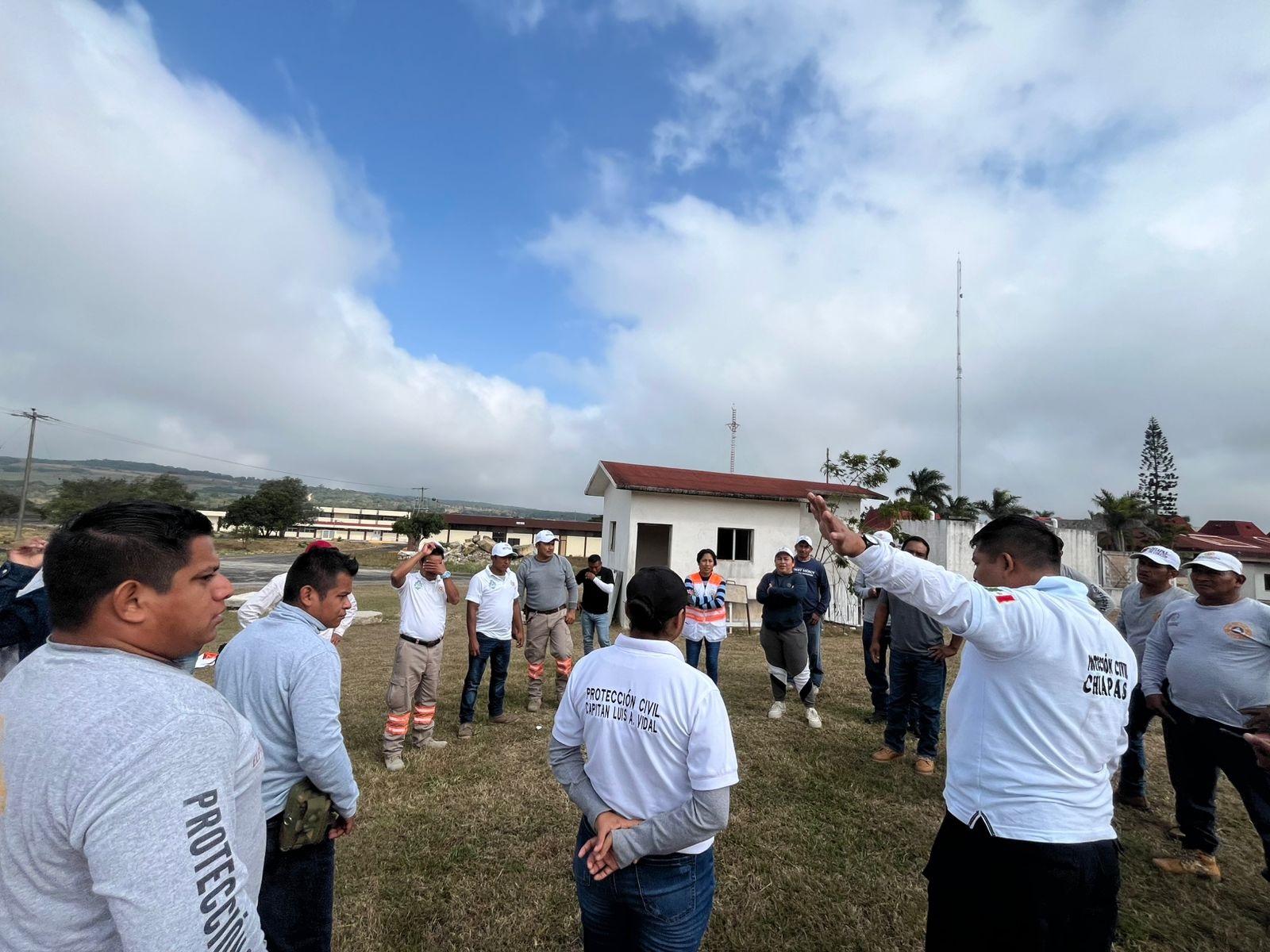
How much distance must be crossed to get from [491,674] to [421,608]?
129 cm

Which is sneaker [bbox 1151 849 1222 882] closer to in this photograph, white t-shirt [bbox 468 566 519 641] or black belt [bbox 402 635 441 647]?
white t-shirt [bbox 468 566 519 641]

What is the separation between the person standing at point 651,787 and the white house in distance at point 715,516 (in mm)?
12734

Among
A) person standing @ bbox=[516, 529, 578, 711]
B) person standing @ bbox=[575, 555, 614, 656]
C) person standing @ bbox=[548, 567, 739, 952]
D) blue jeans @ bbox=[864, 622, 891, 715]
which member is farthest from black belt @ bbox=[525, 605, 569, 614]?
person standing @ bbox=[548, 567, 739, 952]

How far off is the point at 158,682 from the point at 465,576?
106 feet

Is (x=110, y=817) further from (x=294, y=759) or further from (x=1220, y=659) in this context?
(x=1220, y=659)

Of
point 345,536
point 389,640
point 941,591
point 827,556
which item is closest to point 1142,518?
point 827,556

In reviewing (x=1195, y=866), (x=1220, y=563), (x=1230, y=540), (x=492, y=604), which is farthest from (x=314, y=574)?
(x=1230, y=540)

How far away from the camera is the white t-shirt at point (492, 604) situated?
21.0 ft

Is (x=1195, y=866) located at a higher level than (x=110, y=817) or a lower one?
lower

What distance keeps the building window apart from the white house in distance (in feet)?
0.07

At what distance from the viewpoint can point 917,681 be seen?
5645mm

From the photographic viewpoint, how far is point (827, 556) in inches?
635

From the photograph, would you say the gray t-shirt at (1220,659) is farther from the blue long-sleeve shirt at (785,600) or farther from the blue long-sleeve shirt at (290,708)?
the blue long-sleeve shirt at (290,708)

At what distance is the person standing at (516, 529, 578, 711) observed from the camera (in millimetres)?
7176
